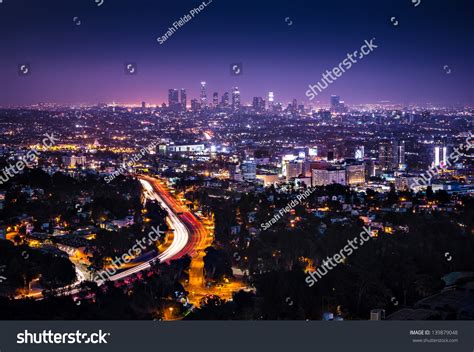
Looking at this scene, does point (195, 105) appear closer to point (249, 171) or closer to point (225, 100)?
point (225, 100)

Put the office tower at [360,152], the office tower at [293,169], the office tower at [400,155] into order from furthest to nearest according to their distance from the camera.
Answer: the office tower at [360,152] → the office tower at [400,155] → the office tower at [293,169]

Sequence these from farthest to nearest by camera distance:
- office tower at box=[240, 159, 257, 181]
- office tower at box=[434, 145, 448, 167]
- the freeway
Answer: office tower at box=[434, 145, 448, 167], office tower at box=[240, 159, 257, 181], the freeway

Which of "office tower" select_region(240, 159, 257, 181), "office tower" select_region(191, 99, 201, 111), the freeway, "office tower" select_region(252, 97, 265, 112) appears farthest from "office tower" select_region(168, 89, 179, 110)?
the freeway

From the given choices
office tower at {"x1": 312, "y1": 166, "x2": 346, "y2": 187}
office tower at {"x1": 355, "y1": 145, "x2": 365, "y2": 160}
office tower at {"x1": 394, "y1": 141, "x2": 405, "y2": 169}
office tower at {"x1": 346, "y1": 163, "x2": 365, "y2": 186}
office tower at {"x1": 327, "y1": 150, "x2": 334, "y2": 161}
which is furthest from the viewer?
office tower at {"x1": 355, "y1": 145, "x2": 365, "y2": 160}

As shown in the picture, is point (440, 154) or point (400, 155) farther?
point (400, 155)

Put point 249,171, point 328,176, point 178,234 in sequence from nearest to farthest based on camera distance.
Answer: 1. point 178,234
2. point 328,176
3. point 249,171

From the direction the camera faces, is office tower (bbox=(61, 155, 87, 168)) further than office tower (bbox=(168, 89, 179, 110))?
No

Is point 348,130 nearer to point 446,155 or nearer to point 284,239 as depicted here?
point 446,155

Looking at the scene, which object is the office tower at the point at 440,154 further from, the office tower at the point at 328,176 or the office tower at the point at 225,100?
the office tower at the point at 225,100

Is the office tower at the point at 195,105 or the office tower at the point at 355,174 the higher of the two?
the office tower at the point at 195,105

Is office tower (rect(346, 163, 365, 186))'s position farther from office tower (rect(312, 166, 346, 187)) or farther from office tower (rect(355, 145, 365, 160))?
office tower (rect(355, 145, 365, 160))

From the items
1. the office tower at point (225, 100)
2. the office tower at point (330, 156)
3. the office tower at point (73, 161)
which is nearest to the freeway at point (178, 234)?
the office tower at point (73, 161)

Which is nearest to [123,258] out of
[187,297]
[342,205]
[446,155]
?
[187,297]

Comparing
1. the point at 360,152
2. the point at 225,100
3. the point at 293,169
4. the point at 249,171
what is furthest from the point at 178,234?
the point at 225,100
